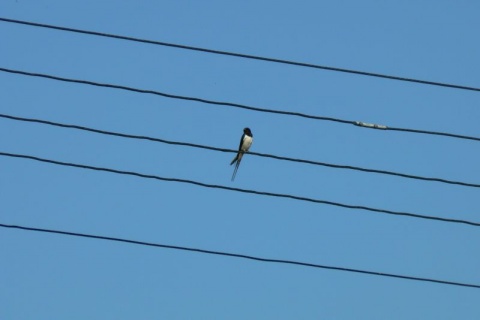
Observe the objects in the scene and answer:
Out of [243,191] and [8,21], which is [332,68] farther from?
[8,21]

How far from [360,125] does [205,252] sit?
2.12 meters

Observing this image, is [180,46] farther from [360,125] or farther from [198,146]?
[360,125]

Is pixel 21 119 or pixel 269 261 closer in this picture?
pixel 21 119

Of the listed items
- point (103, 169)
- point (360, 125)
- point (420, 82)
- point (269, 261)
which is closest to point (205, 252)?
point (269, 261)

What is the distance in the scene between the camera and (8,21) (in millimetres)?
11180

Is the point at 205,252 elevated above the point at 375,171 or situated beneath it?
situated beneath

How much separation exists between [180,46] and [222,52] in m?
0.44

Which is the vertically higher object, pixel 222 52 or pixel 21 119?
pixel 222 52

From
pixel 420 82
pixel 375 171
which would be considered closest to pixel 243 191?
pixel 375 171

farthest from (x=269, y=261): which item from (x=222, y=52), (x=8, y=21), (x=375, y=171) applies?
(x=8, y=21)

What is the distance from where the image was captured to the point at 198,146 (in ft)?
36.1

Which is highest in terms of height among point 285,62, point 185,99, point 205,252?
point 285,62

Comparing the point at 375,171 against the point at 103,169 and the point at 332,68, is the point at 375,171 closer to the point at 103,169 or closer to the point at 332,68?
the point at 332,68

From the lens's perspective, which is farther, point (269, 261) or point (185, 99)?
point (269, 261)
